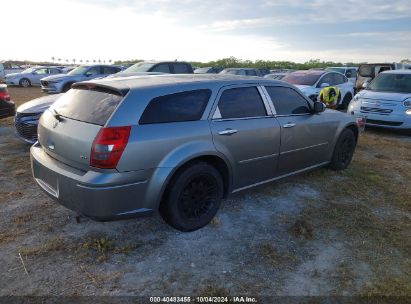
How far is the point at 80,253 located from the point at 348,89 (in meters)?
12.3

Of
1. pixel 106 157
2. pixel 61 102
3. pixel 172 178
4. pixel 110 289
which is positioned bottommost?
pixel 110 289

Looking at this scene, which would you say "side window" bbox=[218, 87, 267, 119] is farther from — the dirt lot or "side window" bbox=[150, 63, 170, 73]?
"side window" bbox=[150, 63, 170, 73]

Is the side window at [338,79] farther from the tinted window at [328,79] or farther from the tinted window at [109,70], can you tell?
the tinted window at [109,70]

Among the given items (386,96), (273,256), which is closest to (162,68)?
(386,96)

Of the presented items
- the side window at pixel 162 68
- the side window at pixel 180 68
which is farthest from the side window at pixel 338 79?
the side window at pixel 162 68

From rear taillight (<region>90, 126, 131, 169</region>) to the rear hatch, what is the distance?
8cm

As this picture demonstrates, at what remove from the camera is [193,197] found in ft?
12.4

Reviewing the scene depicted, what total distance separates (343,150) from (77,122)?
4311 mm

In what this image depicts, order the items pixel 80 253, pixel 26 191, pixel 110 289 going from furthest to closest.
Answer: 1. pixel 26 191
2. pixel 80 253
3. pixel 110 289

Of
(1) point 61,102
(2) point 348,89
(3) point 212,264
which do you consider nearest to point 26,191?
(1) point 61,102

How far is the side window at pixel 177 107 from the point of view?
338 centimetres

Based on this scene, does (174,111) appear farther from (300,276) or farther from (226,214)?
(300,276)

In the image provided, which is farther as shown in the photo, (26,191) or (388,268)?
(26,191)

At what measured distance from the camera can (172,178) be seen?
11.6 ft
